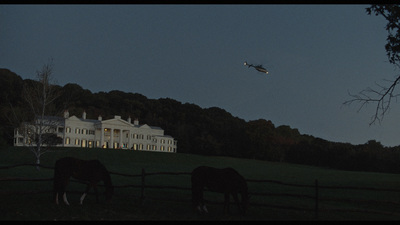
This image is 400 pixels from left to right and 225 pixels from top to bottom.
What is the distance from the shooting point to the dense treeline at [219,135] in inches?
2724

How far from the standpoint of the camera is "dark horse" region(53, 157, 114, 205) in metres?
12.3

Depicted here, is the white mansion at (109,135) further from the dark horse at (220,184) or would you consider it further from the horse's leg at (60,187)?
the dark horse at (220,184)

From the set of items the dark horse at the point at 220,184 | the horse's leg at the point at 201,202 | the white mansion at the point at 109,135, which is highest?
the white mansion at the point at 109,135

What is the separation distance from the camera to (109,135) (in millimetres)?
89875

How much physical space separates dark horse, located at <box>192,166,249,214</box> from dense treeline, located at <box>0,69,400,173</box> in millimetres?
44888

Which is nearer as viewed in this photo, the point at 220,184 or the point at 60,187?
the point at 220,184

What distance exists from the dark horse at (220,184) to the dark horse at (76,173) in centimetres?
335

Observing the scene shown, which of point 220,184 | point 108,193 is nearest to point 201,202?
point 220,184

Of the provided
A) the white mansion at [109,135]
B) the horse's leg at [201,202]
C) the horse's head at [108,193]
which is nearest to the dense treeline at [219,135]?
the white mansion at [109,135]

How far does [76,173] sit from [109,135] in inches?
3130

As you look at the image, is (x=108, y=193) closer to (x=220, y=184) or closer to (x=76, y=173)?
(x=76, y=173)

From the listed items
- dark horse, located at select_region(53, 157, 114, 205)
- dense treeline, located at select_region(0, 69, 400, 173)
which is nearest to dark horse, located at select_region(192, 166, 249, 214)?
dark horse, located at select_region(53, 157, 114, 205)

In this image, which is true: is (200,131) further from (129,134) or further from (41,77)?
(41,77)

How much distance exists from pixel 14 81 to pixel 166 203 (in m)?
97.5
